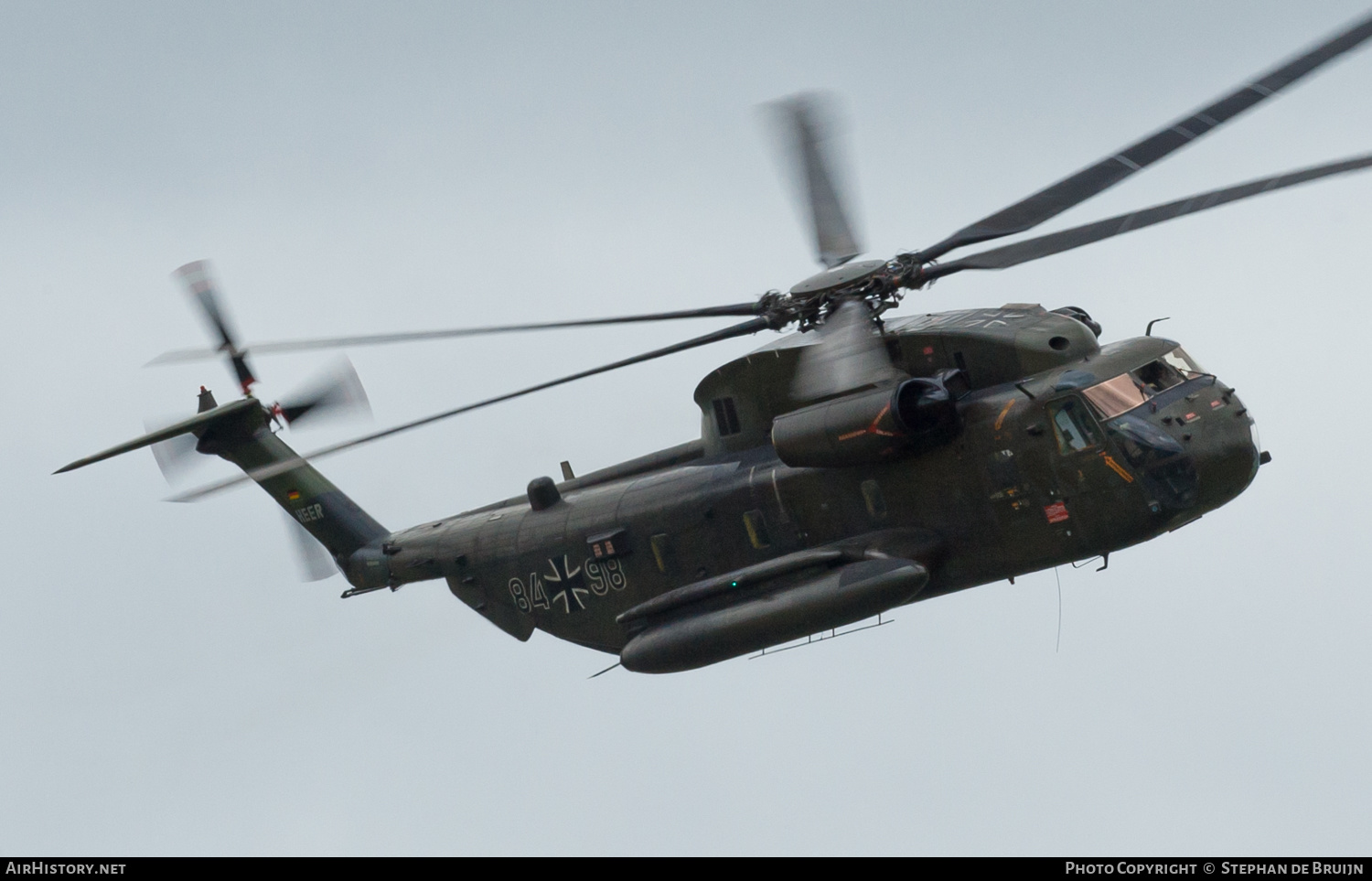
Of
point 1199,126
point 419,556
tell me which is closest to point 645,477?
point 419,556

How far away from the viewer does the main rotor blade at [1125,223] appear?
44.6ft

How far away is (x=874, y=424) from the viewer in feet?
55.9

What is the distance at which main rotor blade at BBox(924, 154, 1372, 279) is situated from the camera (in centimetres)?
1359

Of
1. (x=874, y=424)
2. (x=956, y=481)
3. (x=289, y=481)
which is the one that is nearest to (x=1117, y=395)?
(x=956, y=481)

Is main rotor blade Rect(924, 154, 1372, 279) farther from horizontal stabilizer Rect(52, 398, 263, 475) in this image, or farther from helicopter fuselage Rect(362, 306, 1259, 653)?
horizontal stabilizer Rect(52, 398, 263, 475)

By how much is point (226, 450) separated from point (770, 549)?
9851 millimetres

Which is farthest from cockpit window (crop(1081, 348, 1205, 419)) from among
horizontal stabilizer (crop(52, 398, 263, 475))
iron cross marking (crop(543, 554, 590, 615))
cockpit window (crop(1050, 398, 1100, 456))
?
horizontal stabilizer (crop(52, 398, 263, 475))

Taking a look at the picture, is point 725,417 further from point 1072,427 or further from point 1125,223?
point 1125,223

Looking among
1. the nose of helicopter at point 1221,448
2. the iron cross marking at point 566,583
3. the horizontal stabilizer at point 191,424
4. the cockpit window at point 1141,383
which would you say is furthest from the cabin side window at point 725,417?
the horizontal stabilizer at point 191,424

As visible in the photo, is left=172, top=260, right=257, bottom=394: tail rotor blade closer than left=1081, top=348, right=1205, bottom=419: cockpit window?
No

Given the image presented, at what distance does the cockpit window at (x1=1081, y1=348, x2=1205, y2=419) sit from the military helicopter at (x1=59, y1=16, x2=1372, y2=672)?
23 mm

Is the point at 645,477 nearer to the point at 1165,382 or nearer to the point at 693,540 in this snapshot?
the point at 693,540

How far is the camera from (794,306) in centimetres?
1752

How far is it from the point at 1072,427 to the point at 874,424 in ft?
7.13
